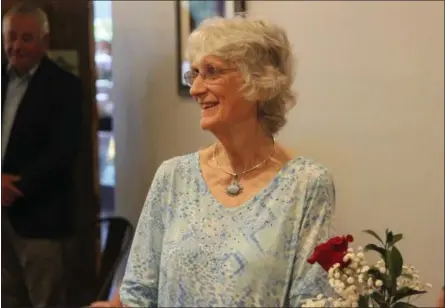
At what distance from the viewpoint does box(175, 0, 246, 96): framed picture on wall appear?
5.75ft

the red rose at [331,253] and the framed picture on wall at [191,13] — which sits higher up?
the framed picture on wall at [191,13]

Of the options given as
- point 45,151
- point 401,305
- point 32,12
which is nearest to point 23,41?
point 32,12

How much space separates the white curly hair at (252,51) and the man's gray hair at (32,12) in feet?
1.19

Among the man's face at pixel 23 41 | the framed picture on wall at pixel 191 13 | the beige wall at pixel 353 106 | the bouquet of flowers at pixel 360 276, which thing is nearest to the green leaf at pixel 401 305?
the bouquet of flowers at pixel 360 276

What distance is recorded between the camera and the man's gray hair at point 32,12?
Result: 124cm

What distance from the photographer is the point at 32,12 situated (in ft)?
4.38

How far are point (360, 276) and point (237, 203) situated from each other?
34 centimetres

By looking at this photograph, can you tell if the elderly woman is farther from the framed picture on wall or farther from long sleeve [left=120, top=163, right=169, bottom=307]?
the framed picture on wall

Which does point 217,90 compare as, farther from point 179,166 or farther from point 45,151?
point 45,151

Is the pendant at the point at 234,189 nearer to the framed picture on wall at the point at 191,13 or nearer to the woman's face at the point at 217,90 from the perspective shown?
the woman's face at the point at 217,90

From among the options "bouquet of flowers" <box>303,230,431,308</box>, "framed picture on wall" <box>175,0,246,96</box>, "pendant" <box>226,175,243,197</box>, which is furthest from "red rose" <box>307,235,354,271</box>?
"framed picture on wall" <box>175,0,246,96</box>

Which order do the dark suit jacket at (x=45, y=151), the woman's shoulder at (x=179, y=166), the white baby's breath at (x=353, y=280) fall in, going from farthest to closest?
the dark suit jacket at (x=45, y=151)
the woman's shoulder at (x=179, y=166)
the white baby's breath at (x=353, y=280)

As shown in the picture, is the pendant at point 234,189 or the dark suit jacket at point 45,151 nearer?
the pendant at point 234,189

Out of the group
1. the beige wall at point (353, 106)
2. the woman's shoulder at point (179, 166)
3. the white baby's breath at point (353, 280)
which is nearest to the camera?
the white baby's breath at point (353, 280)
